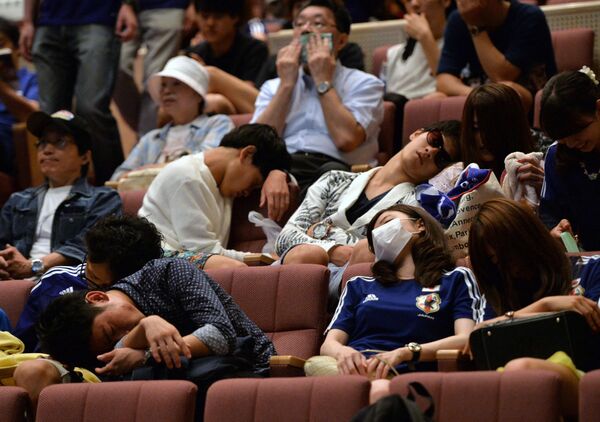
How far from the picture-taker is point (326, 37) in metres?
5.57

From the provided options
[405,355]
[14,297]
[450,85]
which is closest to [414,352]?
[405,355]

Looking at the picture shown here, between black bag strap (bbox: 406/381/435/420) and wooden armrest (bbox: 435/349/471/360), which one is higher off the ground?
black bag strap (bbox: 406/381/435/420)

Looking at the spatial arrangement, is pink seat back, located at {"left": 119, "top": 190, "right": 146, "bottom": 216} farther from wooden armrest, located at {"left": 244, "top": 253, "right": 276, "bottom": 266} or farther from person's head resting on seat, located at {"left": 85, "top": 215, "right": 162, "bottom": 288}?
person's head resting on seat, located at {"left": 85, "top": 215, "right": 162, "bottom": 288}

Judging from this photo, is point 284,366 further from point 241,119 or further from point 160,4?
point 160,4

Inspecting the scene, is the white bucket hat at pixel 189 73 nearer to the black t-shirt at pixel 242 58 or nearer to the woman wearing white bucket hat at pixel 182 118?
the woman wearing white bucket hat at pixel 182 118

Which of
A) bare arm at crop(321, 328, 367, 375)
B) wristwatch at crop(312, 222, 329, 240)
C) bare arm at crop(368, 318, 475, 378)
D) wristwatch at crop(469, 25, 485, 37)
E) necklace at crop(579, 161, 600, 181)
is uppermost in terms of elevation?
wristwatch at crop(469, 25, 485, 37)

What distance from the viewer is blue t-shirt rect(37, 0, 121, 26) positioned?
6266mm

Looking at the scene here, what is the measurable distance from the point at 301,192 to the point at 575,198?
1.34m

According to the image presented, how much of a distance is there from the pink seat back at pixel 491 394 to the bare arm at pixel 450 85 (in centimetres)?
260

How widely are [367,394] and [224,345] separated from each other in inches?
22.3

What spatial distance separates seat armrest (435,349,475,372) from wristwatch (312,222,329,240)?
1317 millimetres

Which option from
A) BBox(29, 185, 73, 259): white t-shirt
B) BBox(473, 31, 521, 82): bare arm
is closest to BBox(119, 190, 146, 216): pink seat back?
BBox(29, 185, 73, 259): white t-shirt

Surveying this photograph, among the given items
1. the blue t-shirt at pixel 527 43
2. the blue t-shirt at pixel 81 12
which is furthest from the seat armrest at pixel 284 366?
the blue t-shirt at pixel 81 12

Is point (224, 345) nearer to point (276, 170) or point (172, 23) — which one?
point (276, 170)
